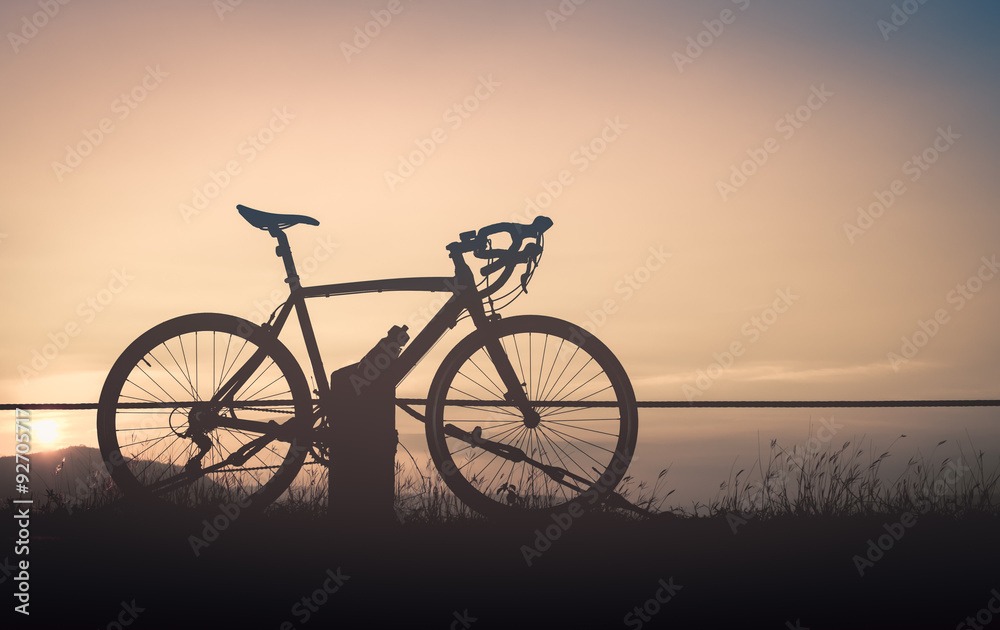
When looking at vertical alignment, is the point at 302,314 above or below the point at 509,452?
above

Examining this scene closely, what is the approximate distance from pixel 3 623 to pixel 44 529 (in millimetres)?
1527

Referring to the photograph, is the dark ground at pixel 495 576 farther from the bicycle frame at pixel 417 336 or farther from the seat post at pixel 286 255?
the seat post at pixel 286 255

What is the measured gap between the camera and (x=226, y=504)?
442 cm

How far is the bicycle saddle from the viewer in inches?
184

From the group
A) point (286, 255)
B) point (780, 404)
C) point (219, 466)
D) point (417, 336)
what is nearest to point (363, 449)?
point (417, 336)

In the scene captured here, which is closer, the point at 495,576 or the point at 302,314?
the point at 495,576

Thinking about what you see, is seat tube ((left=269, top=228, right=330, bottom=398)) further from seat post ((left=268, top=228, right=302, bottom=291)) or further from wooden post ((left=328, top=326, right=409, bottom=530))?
wooden post ((left=328, top=326, right=409, bottom=530))

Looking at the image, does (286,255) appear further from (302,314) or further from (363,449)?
(363,449)

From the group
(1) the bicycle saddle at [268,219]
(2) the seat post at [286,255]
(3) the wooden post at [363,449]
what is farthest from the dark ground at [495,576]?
(1) the bicycle saddle at [268,219]

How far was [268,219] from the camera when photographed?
469 cm

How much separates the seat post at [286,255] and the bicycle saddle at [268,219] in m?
0.03

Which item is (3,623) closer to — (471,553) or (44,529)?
(44,529)

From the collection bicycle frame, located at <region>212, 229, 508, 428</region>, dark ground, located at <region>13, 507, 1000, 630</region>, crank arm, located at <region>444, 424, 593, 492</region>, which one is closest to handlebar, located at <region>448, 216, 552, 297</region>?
bicycle frame, located at <region>212, 229, 508, 428</region>

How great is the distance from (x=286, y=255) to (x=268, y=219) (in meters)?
0.24
